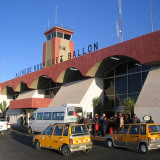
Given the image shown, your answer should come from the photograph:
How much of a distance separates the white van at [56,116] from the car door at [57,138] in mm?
6778

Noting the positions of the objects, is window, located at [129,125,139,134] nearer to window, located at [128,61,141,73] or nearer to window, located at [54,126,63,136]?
window, located at [54,126,63,136]

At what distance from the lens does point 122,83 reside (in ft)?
78.7

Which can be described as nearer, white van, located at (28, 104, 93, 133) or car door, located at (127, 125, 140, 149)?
car door, located at (127, 125, 140, 149)

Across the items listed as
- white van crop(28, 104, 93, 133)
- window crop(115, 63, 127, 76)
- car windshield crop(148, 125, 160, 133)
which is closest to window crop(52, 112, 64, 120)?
white van crop(28, 104, 93, 133)

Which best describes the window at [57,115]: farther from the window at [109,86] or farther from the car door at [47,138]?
the window at [109,86]

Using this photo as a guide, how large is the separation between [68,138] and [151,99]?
956cm

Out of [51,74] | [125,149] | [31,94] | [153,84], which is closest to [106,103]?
[153,84]

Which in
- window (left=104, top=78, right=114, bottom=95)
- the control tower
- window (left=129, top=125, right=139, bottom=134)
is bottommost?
window (left=129, top=125, right=139, bottom=134)

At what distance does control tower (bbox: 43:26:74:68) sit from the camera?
4247 cm

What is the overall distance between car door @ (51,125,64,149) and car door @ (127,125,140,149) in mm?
3644

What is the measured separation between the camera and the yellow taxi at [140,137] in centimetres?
1047

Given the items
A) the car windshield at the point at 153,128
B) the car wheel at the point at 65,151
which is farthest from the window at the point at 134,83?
the car wheel at the point at 65,151

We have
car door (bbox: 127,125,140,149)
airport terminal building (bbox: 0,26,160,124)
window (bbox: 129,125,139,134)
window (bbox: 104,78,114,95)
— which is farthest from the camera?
window (bbox: 104,78,114,95)

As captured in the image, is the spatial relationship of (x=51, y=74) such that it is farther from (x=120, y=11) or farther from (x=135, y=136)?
(x=135, y=136)
